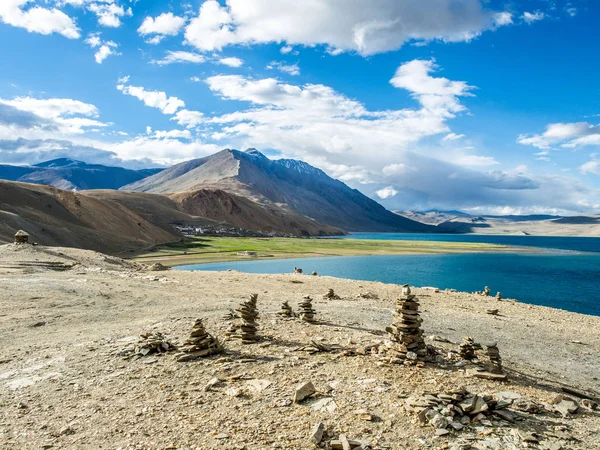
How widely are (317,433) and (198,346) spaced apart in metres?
6.01

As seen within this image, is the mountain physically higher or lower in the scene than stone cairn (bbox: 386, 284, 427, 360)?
higher

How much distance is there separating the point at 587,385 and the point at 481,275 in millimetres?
64698

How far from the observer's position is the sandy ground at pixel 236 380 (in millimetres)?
8422

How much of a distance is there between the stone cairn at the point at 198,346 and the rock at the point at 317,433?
5.55 metres

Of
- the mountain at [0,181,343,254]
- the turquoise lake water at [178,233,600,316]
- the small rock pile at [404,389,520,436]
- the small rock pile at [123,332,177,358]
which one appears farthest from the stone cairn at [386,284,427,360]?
the mountain at [0,181,343,254]

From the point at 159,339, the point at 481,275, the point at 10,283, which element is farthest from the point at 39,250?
the point at 481,275

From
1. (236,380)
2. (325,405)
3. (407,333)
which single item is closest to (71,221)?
(236,380)

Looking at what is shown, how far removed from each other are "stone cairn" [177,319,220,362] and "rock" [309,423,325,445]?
18.2ft

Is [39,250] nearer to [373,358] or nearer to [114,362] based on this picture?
[114,362]

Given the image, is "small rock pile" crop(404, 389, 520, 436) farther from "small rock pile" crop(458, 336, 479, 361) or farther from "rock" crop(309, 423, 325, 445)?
"small rock pile" crop(458, 336, 479, 361)

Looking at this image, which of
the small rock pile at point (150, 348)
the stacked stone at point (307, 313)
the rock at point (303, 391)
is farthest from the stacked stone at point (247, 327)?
the rock at point (303, 391)

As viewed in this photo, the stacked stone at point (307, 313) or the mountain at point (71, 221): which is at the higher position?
the mountain at point (71, 221)

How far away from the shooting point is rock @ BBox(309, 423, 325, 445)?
7992 millimetres

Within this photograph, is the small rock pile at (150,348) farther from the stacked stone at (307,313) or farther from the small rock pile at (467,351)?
the small rock pile at (467,351)
